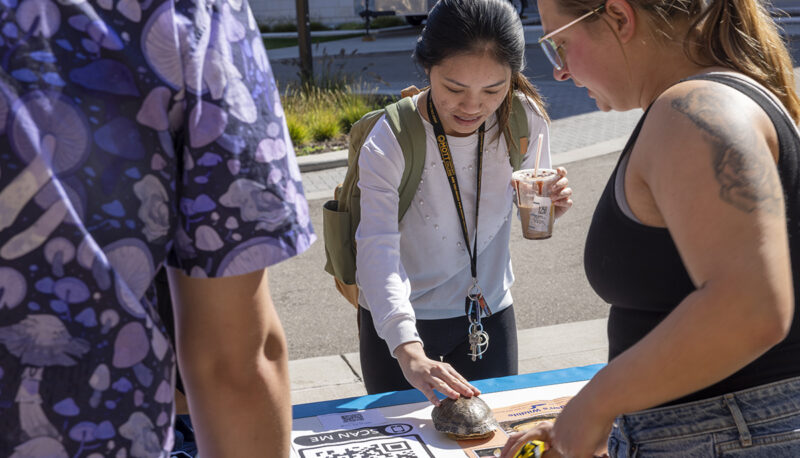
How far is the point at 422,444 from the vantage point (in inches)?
87.1

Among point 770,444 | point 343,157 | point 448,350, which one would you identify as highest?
point 770,444

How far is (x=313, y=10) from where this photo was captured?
24.7 metres

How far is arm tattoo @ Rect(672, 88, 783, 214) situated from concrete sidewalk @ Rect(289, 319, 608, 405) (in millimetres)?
3105

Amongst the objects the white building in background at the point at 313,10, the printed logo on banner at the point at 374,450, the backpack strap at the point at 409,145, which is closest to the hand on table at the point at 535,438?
the printed logo on banner at the point at 374,450

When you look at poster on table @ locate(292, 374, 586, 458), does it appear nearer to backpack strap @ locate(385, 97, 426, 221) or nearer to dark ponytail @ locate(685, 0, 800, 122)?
backpack strap @ locate(385, 97, 426, 221)

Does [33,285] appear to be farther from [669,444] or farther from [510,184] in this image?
[510,184]

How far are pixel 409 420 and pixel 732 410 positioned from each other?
3.62 ft

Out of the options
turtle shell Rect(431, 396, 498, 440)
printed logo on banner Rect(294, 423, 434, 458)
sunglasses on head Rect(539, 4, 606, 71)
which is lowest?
printed logo on banner Rect(294, 423, 434, 458)

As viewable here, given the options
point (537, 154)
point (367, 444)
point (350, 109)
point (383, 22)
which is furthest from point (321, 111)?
point (383, 22)

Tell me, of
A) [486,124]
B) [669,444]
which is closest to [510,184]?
[486,124]

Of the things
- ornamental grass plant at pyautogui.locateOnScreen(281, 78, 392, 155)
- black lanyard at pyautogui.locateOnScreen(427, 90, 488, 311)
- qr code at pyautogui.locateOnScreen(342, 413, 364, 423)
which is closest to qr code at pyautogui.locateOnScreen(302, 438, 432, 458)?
qr code at pyautogui.locateOnScreen(342, 413, 364, 423)

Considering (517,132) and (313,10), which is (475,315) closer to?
(517,132)

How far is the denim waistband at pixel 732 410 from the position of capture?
4.63 ft

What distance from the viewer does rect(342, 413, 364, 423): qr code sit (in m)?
2.35
